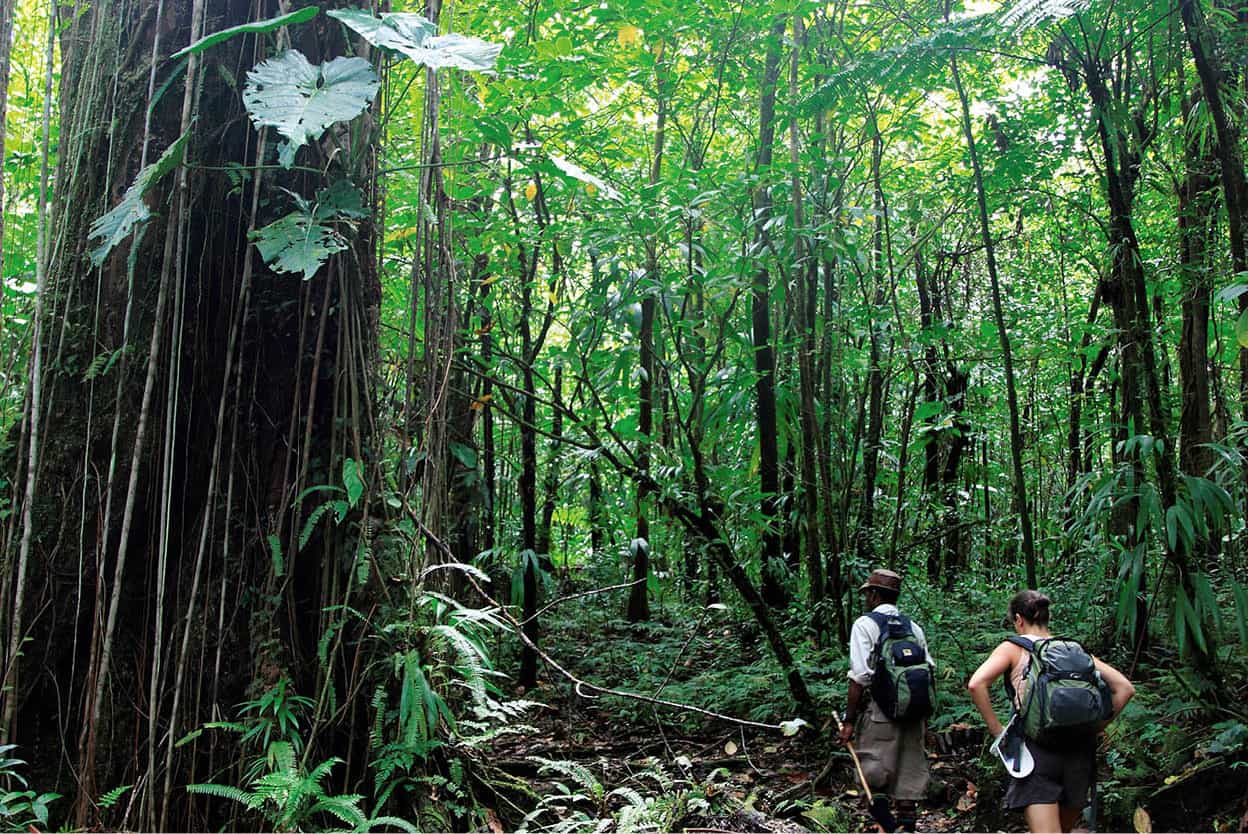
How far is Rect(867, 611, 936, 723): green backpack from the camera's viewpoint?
14.6ft

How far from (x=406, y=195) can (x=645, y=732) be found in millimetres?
4278

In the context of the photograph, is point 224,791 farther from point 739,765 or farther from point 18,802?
point 739,765

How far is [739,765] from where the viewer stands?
19.1 ft

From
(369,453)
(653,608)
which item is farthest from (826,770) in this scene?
(653,608)

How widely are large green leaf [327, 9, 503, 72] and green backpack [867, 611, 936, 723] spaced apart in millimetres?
3465

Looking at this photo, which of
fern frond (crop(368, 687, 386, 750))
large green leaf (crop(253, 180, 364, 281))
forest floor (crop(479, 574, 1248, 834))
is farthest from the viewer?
forest floor (crop(479, 574, 1248, 834))

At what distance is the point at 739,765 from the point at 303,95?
491 centimetres

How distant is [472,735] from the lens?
3.85 m

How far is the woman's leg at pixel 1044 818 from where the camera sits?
371 cm

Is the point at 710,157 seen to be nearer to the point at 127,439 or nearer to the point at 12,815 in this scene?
the point at 127,439

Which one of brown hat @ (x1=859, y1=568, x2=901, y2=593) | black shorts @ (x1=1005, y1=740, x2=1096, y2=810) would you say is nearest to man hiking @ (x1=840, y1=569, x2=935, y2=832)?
brown hat @ (x1=859, y1=568, x2=901, y2=593)

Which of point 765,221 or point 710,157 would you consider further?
point 710,157

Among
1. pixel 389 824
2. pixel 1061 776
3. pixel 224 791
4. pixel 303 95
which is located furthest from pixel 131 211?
pixel 1061 776

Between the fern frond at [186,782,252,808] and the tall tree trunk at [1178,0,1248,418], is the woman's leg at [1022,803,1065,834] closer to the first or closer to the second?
the tall tree trunk at [1178,0,1248,418]
